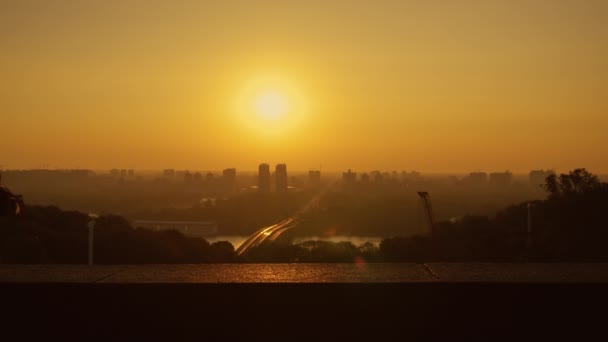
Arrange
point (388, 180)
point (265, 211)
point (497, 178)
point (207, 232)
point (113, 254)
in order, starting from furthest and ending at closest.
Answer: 1. point (497, 178)
2. point (388, 180)
3. point (265, 211)
4. point (207, 232)
5. point (113, 254)

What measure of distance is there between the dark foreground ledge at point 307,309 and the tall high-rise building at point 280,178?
Result: 7501 centimetres

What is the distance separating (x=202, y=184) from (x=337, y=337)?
324 ft

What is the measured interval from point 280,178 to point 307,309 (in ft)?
252

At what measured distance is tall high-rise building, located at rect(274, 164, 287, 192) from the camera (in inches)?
3141

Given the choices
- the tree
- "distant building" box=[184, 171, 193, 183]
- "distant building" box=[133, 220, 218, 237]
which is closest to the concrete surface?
the tree

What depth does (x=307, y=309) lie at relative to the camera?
4.24m

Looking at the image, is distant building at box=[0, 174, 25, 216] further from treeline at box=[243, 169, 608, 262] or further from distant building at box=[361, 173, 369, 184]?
distant building at box=[361, 173, 369, 184]

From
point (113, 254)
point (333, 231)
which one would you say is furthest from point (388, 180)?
point (113, 254)

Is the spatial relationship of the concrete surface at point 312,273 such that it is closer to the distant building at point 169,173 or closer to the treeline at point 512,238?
the treeline at point 512,238

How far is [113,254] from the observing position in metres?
24.6

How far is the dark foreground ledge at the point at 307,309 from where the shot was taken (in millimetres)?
4207

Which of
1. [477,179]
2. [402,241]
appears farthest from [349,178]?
[402,241]

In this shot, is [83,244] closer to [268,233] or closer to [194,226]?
[268,233]

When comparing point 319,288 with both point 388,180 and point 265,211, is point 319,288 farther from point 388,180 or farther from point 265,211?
point 388,180
